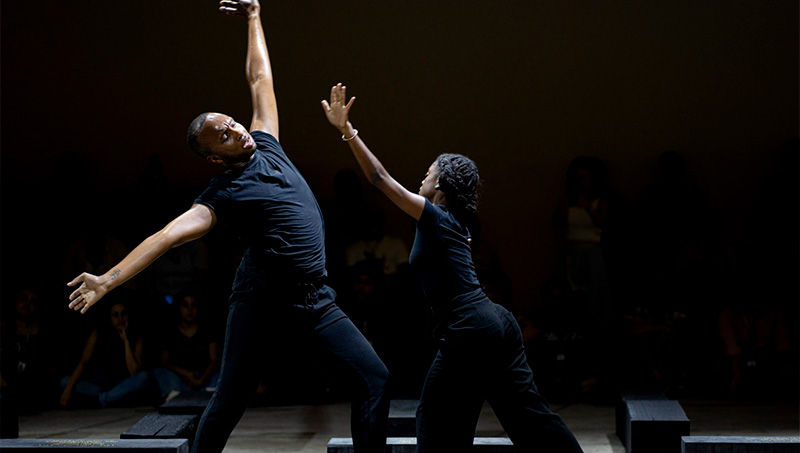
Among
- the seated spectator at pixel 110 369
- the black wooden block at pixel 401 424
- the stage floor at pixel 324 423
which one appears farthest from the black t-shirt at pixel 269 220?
the seated spectator at pixel 110 369

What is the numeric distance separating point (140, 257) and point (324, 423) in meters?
2.79

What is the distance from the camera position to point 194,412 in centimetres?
496

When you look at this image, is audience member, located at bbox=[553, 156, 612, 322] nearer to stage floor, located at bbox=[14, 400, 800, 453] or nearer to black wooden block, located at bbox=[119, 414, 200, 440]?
stage floor, located at bbox=[14, 400, 800, 453]

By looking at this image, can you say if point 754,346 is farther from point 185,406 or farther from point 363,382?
point 363,382

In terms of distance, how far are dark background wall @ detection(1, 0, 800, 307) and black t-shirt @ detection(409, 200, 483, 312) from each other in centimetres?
434

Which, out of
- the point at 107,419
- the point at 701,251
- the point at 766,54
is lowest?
the point at 107,419

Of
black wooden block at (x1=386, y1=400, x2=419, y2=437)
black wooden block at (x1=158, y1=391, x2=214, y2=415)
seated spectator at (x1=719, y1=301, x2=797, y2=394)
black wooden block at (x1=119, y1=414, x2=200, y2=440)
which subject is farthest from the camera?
seated spectator at (x1=719, y1=301, x2=797, y2=394)

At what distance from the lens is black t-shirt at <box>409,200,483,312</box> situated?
351cm

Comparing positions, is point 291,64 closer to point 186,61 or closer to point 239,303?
point 186,61

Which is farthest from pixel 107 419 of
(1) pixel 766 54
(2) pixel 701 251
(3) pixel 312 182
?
(1) pixel 766 54

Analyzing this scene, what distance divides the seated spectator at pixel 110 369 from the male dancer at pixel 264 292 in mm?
3070

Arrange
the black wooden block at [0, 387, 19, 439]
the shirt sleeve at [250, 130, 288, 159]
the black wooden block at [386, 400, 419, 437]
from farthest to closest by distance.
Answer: the black wooden block at [0, 387, 19, 439], the black wooden block at [386, 400, 419, 437], the shirt sleeve at [250, 130, 288, 159]

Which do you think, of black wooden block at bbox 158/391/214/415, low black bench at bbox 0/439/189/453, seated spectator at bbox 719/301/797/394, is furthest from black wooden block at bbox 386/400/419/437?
seated spectator at bbox 719/301/797/394

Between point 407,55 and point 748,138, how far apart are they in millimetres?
2717
